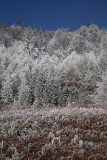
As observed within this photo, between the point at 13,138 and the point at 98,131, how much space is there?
11.4 feet

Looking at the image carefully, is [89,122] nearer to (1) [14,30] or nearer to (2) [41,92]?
(2) [41,92]

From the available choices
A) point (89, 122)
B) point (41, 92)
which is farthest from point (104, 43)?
point (89, 122)

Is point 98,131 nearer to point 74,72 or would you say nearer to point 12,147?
point 12,147

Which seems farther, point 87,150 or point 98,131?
point 98,131

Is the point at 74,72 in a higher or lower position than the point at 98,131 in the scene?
higher

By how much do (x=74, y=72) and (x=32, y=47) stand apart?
4116 centimetres

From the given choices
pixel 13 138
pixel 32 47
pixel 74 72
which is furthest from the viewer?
pixel 32 47

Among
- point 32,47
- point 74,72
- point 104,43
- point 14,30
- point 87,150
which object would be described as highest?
point 14,30

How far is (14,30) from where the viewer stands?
106500 millimetres

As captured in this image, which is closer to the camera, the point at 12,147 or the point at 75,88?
the point at 12,147

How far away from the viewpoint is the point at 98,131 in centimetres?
652

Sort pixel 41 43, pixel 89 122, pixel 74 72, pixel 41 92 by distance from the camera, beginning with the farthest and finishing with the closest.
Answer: pixel 41 43, pixel 74 72, pixel 41 92, pixel 89 122

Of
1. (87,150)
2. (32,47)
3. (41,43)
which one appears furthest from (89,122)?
(41,43)

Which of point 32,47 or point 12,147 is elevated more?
point 32,47
